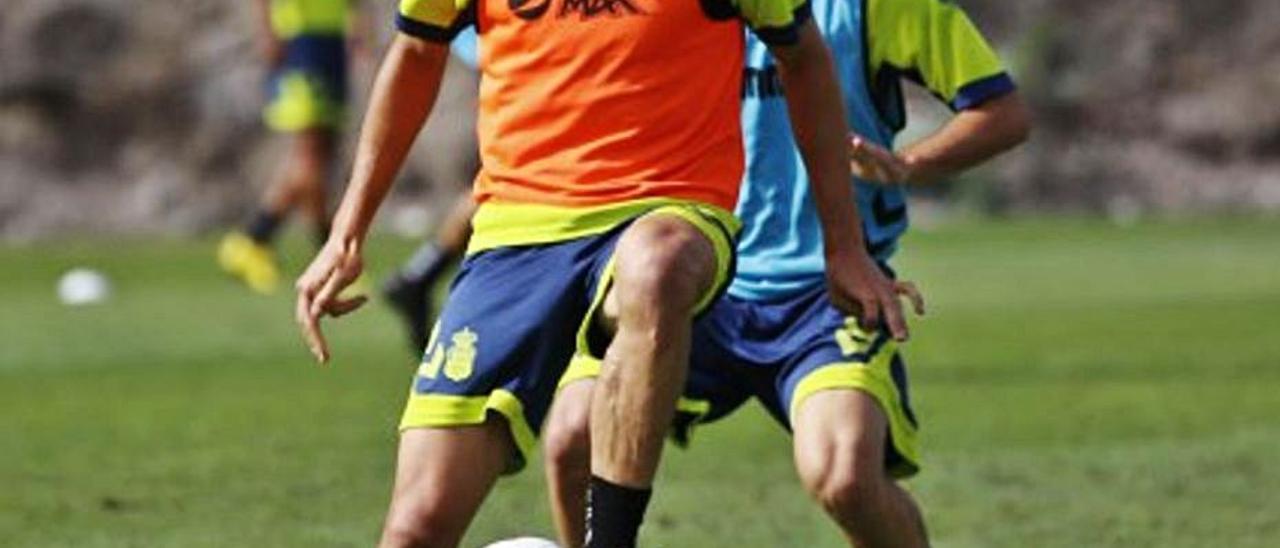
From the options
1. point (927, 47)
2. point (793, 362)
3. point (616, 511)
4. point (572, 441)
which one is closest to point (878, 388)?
point (793, 362)

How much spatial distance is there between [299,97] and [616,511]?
14085 mm

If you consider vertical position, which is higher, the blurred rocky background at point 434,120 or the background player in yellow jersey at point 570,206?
the background player in yellow jersey at point 570,206

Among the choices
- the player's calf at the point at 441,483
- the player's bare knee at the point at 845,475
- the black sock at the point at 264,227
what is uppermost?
the player's calf at the point at 441,483

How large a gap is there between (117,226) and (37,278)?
28.5ft

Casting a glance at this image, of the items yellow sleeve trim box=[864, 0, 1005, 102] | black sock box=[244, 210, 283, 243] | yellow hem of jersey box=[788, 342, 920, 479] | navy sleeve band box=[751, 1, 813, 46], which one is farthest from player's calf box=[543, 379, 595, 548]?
black sock box=[244, 210, 283, 243]

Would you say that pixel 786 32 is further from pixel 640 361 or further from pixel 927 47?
pixel 927 47

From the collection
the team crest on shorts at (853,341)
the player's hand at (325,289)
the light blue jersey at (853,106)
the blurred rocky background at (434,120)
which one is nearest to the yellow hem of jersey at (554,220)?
the player's hand at (325,289)

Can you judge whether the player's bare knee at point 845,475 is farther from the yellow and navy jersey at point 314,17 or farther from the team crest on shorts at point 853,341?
the yellow and navy jersey at point 314,17

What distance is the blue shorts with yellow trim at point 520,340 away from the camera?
21.5 feet

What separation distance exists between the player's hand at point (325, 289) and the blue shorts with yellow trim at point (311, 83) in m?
13.5

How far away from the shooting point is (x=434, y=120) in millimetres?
31625

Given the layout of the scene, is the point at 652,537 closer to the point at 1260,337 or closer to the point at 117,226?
the point at 1260,337

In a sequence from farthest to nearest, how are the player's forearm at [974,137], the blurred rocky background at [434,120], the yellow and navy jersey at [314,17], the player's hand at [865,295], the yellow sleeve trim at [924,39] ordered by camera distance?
the blurred rocky background at [434,120] < the yellow and navy jersey at [314,17] < the player's forearm at [974,137] < the yellow sleeve trim at [924,39] < the player's hand at [865,295]

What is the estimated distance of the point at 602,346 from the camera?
21.6 feet
